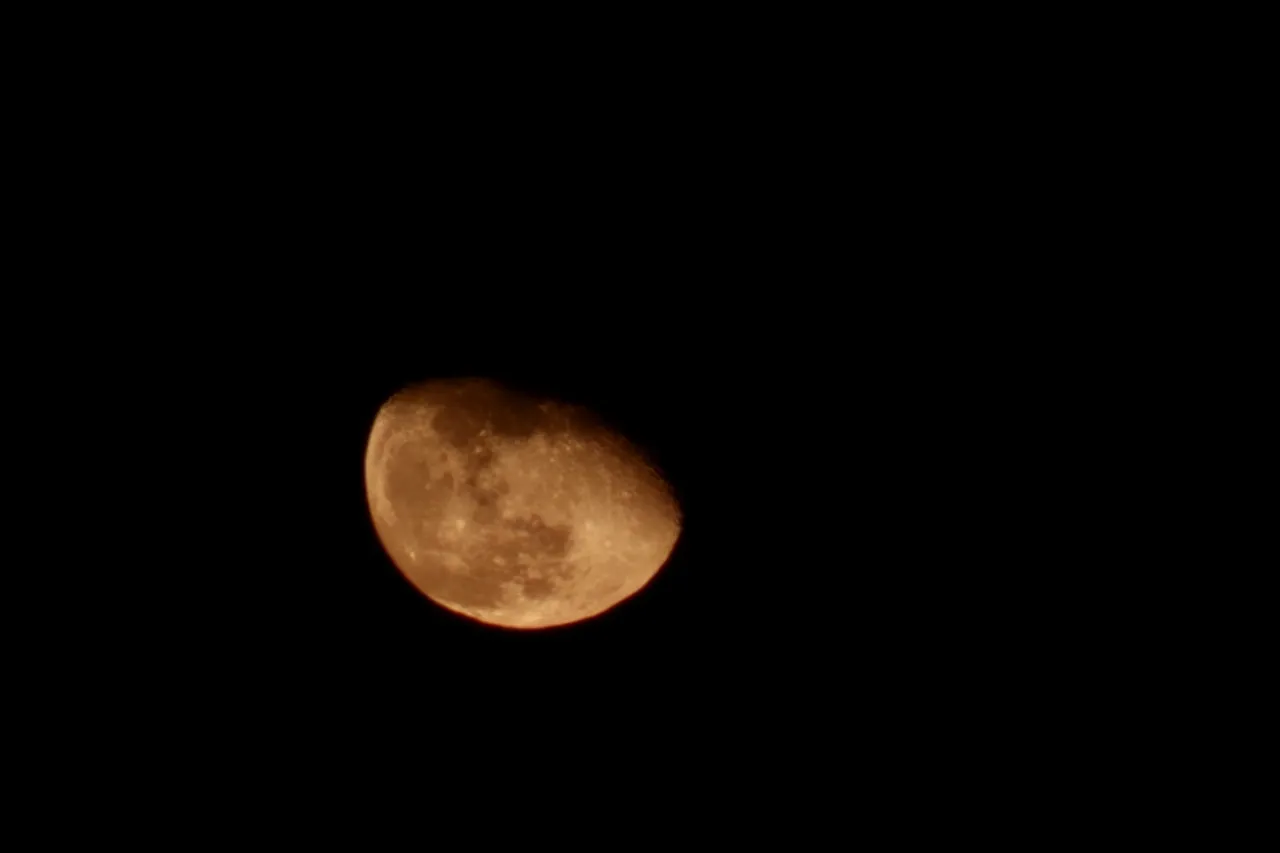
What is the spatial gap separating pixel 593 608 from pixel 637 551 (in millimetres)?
307

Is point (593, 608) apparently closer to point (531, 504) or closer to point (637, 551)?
point (637, 551)

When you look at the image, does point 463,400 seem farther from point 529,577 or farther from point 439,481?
point 529,577

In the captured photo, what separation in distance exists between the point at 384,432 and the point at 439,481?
32cm

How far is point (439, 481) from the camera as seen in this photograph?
2.59 meters

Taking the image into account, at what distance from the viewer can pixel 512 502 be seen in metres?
2.53

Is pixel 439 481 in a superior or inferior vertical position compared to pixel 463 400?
inferior

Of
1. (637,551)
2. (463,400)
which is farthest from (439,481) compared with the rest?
(637,551)

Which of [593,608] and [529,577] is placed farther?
[593,608]

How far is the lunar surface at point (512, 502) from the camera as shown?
2541mm

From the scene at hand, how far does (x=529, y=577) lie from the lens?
8.55 ft

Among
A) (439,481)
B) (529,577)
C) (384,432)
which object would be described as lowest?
(529,577)

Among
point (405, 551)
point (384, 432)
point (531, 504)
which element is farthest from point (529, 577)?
point (384, 432)

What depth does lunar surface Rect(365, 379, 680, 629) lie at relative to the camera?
254 centimetres

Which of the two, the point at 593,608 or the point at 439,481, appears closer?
the point at 439,481
